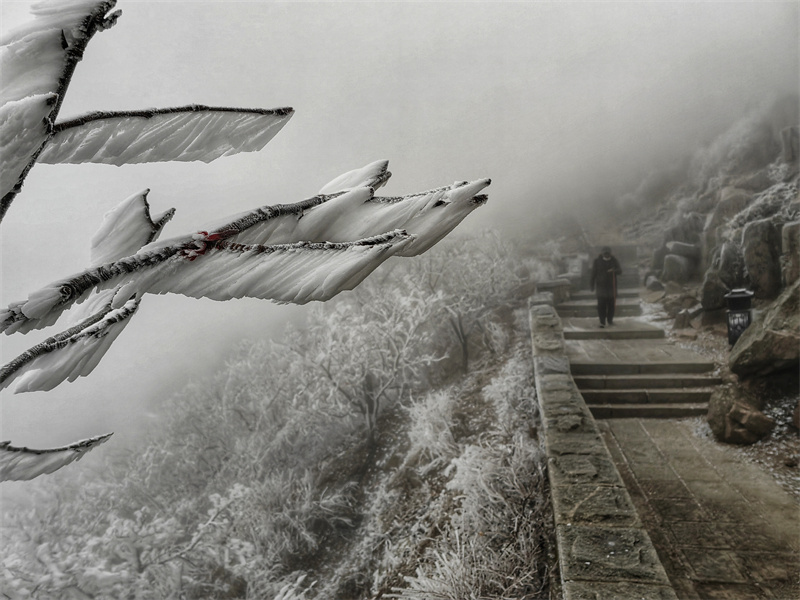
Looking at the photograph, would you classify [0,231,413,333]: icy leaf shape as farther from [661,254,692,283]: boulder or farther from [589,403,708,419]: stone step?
[661,254,692,283]: boulder

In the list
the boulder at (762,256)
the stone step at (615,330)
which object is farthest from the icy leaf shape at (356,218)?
the stone step at (615,330)

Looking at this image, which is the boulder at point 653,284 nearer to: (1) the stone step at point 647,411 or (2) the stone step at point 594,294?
(2) the stone step at point 594,294

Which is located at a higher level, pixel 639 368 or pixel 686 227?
pixel 686 227

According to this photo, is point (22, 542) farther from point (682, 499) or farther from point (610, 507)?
point (682, 499)

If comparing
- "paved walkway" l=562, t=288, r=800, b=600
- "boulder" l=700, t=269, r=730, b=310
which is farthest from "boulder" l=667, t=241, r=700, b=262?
"paved walkway" l=562, t=288, r=800, b=600

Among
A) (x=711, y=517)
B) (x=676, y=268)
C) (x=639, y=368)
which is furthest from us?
(x=676, y=268)

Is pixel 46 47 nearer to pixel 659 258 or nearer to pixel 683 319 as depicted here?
pixel 683 319

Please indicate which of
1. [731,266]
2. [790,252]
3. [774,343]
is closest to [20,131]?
[774,343]

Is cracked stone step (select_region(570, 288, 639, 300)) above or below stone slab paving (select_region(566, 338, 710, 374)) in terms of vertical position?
above
